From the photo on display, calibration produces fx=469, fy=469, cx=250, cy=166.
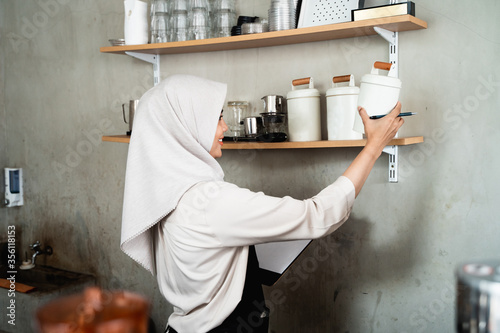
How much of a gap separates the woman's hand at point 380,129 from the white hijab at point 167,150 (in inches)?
18.8

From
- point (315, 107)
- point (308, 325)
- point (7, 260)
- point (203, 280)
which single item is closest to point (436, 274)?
point (308, 325)

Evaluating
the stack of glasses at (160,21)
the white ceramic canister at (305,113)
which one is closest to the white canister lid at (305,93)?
the white ceramic canister at (305,113)

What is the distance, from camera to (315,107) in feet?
6.24

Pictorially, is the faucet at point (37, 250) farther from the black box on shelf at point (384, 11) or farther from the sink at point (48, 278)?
the black box on shelf at point (384, 11)

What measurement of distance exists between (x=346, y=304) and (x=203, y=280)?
89 centimetres

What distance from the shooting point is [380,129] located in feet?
4.83

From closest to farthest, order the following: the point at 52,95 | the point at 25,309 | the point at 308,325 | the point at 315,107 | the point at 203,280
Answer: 1. the point at 203,280
2. the point at 315,107
3. the point at 308,325
4. the point at 25,309
5. the point at 52,95

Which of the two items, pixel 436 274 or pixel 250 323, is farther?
pixel 436 274

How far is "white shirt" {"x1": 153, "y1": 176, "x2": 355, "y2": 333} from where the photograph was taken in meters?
1.31

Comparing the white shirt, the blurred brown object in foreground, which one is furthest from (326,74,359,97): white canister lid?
the blurred brown object in foreground

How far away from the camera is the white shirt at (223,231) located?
131cm

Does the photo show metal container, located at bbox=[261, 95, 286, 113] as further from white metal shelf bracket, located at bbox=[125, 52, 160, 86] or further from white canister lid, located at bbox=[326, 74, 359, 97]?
white metal shelf bracket, located at bbox=[125, 52, 160, 86]

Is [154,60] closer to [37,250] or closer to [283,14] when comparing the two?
[283,14]

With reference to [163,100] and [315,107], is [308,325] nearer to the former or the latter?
[315,107]
